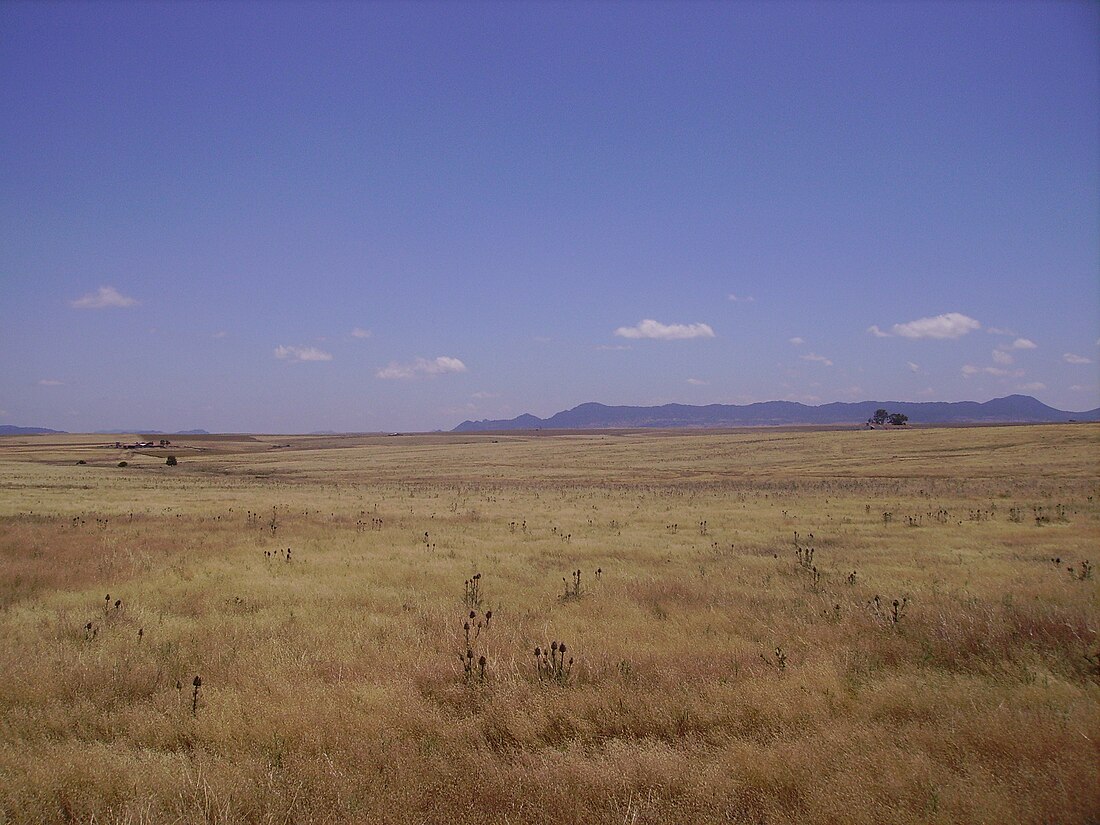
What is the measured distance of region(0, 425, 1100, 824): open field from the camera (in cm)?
461

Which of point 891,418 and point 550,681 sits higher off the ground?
point 891,418

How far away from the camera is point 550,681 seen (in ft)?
22.1

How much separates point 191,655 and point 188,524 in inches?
634

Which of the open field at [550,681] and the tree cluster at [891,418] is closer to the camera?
the open field at [550,681]

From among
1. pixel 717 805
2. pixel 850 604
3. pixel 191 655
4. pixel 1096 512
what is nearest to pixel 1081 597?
pixel 850 604

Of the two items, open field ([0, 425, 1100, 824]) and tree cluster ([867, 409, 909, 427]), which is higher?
tree cluster ([867, 409, 909, 427])

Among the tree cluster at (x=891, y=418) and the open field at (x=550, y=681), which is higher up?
the tree cluster at (x=891, y=418)

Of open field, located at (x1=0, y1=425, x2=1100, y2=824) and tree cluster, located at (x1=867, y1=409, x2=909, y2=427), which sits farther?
tree cluster, located at (x1=867, y1=409, x2=909, y2=427)

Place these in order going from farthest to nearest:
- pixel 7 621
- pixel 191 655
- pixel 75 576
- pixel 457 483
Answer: pixel 457 483
pixel 75 576
pixel 7 621
pixel 191 655

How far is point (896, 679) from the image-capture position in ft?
21.6

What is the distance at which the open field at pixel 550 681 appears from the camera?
15.1 ft

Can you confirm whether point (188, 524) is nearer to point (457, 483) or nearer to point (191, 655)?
point (191, 655)

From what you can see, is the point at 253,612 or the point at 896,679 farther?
the point at 253,612

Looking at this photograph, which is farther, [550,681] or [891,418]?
[891,418]
